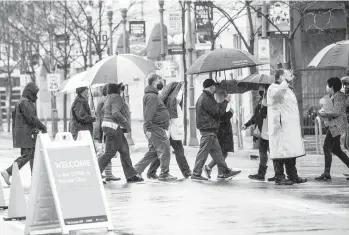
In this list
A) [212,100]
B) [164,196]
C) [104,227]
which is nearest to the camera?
[104,227]

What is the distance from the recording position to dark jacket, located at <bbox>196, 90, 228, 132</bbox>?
1902 centimetres

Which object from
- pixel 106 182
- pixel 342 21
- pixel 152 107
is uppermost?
pixel 342 21

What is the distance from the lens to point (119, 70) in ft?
64.2

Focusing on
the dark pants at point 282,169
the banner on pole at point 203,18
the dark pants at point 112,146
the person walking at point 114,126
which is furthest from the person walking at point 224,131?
the banner on pole at point 203,18

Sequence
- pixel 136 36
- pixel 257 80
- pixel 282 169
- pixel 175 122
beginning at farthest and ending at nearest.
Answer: pixel 136 36 → pixel 257 80 → pixel 175 122 → pixel 282 169

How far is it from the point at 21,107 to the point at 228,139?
3.87 m

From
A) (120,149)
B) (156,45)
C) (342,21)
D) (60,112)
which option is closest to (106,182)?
(120,149)

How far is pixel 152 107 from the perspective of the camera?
1912cm

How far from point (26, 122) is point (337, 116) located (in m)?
5.47

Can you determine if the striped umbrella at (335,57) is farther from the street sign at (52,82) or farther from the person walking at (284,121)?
the street sign at (52,82)

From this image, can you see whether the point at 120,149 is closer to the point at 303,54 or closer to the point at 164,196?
the point at 164,196

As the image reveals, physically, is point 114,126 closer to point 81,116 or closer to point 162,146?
point 81,116

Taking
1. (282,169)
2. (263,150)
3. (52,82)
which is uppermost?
(52,82)

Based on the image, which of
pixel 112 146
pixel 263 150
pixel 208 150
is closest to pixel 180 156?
pixel 208 150
